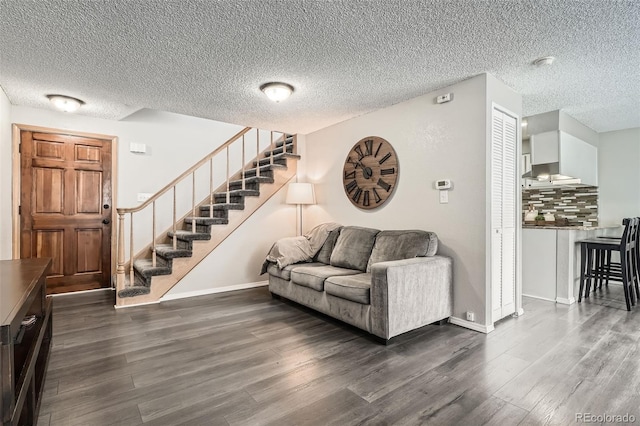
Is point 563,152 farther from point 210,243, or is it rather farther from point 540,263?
point 210,243

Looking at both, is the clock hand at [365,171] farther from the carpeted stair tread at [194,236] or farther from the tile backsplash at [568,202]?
the tile backsplash at [568,202]

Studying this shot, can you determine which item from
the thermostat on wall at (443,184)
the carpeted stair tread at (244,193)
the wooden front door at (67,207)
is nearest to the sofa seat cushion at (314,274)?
the thermostat on wall at (443,184)

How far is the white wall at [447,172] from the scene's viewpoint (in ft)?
9.40

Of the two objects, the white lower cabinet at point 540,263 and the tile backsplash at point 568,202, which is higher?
the tile backsplash at point 568,202

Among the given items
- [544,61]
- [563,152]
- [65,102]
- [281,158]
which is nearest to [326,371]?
[544,61]

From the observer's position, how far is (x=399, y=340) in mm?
2660

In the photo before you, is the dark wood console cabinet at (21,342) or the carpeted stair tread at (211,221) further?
the carpeted stair tread at (211,221)

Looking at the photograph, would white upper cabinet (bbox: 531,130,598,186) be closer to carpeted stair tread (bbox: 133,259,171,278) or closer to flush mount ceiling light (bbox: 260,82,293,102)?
flush mount ceiling light (bbox: 260,82,293,102)

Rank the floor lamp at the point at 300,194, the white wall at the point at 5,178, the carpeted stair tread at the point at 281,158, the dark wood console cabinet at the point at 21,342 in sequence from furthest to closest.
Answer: the carpeted stair tread at the point at 281,158 → the floor lamp at the point at 300,194 → the white wall at the point at 5,178 → the dark wood console cabinet at the point at 21,342

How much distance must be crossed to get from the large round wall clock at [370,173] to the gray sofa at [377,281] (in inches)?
18.1

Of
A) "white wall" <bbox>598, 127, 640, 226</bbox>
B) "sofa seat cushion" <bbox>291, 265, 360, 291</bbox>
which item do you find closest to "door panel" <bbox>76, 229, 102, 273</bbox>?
"sofa seat cushion" <bbox>291, 265, 360, 291</bbox>

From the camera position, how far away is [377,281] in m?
2.54

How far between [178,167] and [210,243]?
1.40 m

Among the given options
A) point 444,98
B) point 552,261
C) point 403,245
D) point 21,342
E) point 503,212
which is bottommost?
point 21,342
